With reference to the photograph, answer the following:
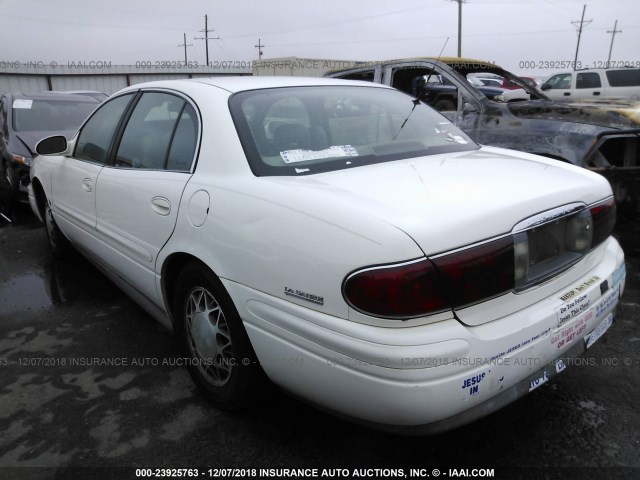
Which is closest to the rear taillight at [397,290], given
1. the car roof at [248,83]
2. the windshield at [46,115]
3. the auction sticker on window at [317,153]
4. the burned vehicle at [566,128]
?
the auction sticker on window at [317,153]

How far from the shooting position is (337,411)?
1.79m

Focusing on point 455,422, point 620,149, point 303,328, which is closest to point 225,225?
point 303,328

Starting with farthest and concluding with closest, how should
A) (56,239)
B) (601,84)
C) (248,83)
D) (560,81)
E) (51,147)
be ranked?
(560,81), (601,84), (56,239), (51,147), (248,83)

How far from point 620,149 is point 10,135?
7483mm

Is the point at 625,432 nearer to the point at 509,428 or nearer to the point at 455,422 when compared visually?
the point at 509,428

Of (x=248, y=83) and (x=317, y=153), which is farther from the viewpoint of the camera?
(x=248, y=83)

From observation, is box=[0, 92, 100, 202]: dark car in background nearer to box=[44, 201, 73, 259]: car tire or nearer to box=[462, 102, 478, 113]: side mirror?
box=[44, 201, 73, 259]: car tire

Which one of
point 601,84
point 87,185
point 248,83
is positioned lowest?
point 87,185

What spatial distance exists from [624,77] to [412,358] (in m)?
16.3

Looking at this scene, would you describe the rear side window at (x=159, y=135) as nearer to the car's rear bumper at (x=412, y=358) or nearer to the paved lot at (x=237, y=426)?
the car's rear bumper at (x=412, y=358)

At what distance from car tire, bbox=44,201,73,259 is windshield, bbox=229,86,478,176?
2809mm

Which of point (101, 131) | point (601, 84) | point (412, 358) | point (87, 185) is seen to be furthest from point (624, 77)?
point (412, 358)

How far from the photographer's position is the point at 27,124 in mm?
7141

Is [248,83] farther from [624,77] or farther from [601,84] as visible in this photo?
[624,77]
